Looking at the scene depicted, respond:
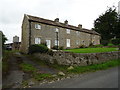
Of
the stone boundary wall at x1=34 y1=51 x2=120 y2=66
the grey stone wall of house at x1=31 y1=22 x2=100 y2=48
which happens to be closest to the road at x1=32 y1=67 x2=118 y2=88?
the stone boundary wall at x1=34 y1=51 x2=120 y2=66

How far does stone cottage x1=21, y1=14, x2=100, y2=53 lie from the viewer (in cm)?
2470

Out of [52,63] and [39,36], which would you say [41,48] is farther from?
[39,36]

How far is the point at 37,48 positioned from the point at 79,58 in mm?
8914

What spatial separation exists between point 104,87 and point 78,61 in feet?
26.6

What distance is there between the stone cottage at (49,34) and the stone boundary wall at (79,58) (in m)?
5.20

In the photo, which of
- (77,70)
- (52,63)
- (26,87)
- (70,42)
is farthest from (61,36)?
(26,87)

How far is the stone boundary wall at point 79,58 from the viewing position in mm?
15977

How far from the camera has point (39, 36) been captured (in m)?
25.6

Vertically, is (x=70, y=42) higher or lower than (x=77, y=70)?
higher

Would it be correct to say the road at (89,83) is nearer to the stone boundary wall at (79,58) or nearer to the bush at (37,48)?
→ the stone boundary wall at (79,58)

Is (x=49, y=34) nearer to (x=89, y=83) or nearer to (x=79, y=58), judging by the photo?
(x=79, y=58)

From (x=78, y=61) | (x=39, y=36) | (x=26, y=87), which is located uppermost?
(x=39, y=36)

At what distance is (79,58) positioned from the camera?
16.0 m

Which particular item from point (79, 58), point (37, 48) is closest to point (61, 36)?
point (37, 48)
